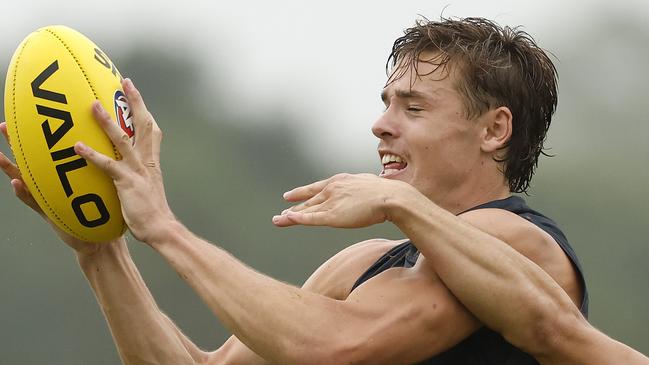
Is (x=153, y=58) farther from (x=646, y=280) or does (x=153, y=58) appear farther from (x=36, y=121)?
(x=36, y=121)

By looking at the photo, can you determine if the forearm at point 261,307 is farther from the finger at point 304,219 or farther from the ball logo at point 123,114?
the ball logo at point 123,114

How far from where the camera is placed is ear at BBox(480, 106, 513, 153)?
6340 millimetres

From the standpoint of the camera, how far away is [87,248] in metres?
6.33

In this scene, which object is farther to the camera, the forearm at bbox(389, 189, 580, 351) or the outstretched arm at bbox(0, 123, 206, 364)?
the outstretched arm at bbox(0, 123, 206, 364)

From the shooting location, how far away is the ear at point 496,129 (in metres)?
6.34

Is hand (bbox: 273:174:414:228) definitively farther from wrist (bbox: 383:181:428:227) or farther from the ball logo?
the ball logo

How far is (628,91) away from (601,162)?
1.64 metres

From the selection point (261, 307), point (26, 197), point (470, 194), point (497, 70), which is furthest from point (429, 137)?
point (26, 197)

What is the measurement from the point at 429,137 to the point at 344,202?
795mm

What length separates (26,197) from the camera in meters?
6.20

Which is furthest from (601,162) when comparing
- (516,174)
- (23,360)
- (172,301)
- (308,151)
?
(516,174)

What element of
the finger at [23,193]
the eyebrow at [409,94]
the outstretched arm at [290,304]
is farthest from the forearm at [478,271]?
the finger at [23,193]

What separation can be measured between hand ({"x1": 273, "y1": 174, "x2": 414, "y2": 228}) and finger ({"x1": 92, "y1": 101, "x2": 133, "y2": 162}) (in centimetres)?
60

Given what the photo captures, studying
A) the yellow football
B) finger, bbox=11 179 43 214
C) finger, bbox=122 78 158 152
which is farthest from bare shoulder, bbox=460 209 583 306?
finger, bbox=11 179 43 214
